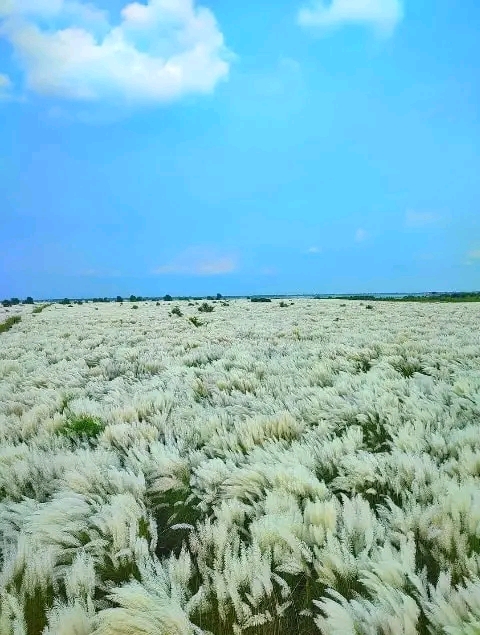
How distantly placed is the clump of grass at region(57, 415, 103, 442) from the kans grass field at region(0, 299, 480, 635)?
0.08 ft

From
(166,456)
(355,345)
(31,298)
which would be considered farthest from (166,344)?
(31,298)

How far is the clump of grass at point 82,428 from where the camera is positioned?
5008 millimetres

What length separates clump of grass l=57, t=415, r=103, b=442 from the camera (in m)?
5.01

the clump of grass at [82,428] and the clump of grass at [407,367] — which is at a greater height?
the clump of grass at [407,367]

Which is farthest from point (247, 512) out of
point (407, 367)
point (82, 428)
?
point (407, 367)

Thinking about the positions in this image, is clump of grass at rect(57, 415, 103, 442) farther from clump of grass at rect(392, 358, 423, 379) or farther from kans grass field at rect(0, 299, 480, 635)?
clump of grass at rect(392, 358, 423, 379)

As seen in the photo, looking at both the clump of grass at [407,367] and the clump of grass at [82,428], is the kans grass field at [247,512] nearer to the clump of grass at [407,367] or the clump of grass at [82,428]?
the clump of grass at [82,428]

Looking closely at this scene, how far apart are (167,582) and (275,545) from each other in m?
0.60

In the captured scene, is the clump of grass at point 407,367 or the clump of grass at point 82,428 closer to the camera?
the clump of grass at point 82,428

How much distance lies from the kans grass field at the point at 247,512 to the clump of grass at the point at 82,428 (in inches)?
0.9

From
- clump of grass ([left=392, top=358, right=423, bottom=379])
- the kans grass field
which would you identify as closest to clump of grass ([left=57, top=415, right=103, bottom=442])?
the kans grass field

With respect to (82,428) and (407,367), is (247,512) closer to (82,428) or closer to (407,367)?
(82,428)

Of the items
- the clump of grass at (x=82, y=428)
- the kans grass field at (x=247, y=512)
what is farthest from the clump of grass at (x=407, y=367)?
the clump of grass at (x=82, y=428)

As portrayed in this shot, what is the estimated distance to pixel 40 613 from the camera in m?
2.13
